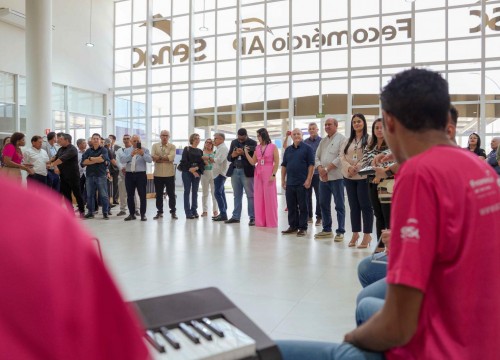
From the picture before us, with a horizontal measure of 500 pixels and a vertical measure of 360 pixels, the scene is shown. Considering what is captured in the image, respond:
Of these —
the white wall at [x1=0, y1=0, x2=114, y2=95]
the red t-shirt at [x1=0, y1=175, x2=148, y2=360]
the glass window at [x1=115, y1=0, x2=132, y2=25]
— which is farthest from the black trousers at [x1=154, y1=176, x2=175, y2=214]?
the glass window at [x1=115, y1=0, x2=132, y2=25]

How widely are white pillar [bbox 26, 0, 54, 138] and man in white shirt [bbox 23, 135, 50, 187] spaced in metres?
3.67

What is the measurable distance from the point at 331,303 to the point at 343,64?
11.9 meters

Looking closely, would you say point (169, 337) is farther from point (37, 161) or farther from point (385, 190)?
point (37, 161)

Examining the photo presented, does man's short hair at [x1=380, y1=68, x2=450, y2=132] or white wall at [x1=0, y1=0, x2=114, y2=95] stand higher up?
white wall at [x1=0, y1=0, x2=114, y2=95]

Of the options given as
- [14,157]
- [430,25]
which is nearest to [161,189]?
[14,157]

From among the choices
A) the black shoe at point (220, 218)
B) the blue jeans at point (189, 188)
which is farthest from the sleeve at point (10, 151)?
the black shoe at point (220, 218)

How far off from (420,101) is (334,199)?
4480 millimetres

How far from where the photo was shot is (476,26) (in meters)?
12.5

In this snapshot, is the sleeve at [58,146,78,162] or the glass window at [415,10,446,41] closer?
the sleeve at [58,146,78,162]

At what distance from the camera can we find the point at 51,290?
394 millimetres

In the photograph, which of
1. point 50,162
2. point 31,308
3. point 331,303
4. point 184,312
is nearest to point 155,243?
point 331,303

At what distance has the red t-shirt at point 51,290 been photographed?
389 millimetres

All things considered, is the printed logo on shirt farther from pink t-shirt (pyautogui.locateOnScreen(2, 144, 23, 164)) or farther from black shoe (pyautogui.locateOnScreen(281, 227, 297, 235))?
pink t-shirt (pyautogui.locateOnScreen(2, 144, 23, 164))

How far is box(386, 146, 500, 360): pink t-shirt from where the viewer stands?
3.17ft
